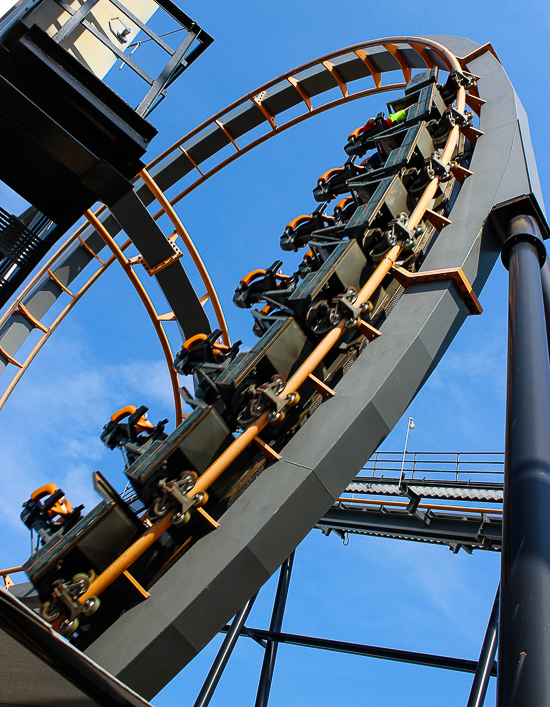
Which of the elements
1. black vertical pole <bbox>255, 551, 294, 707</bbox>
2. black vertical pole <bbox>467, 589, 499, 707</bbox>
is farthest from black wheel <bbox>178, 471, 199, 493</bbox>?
black vertical pole <bbox>255, 551, 294, 707</bbox>

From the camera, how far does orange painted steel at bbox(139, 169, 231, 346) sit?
330 inches

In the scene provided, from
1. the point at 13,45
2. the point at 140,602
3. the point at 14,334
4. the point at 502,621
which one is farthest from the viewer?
the point at 14,334

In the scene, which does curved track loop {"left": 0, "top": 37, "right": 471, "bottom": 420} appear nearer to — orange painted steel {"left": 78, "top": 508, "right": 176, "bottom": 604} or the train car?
the train car

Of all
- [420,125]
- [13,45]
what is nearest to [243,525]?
[13,45]

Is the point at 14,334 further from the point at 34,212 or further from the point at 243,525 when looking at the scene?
the point at 243,525

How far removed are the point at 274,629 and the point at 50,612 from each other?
671cm

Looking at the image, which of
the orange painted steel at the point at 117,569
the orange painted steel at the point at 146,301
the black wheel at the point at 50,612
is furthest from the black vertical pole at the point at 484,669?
the orange painted steel at the point at 146,301

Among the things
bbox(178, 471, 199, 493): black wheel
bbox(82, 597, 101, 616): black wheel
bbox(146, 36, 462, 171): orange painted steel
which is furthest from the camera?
bbox(146, 36, 462, 171): orange painted steel

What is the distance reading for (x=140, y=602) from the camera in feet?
12.5

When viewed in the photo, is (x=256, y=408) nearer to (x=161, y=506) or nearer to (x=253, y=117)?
(x=161, y=506)

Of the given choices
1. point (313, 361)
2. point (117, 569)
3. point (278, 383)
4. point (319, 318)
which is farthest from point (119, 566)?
point (319, 318)

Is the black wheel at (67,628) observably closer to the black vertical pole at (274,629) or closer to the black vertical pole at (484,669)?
the black vertical pole at (484,669)

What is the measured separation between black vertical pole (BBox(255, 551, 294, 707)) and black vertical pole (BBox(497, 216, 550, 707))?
7.09 metres

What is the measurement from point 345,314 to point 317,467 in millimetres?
1375
